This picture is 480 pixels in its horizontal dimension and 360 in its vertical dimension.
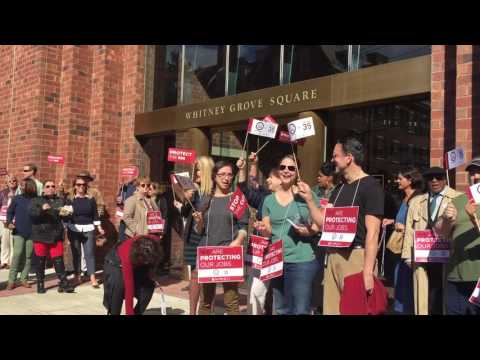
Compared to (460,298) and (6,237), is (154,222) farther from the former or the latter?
(6,237)

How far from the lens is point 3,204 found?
34.2 feet

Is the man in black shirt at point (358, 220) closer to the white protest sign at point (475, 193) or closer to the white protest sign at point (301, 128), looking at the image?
the white protest sign at point (475, 193)

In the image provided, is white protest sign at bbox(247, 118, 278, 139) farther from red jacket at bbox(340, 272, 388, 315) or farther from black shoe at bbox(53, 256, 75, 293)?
black shoe at bbox(53, 256, 75, 293)

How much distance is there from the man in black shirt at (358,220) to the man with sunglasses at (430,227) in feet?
4.37

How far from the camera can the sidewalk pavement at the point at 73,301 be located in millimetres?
6348

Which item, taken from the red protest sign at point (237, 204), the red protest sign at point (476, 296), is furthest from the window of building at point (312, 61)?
the red protest sign at point (476, 296)

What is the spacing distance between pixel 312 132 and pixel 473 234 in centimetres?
167

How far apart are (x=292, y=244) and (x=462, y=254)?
1.44 meters

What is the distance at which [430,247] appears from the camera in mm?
4395

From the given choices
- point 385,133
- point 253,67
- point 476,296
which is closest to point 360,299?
point 476,296

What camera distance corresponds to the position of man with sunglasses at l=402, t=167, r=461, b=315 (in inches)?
181

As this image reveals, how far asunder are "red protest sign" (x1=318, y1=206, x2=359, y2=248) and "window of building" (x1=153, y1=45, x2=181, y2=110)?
6593 millimetres

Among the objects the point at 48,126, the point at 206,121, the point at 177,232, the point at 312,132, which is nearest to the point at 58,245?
the point at 177,232

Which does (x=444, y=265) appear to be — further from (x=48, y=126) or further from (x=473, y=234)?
(x=48, y=126)
